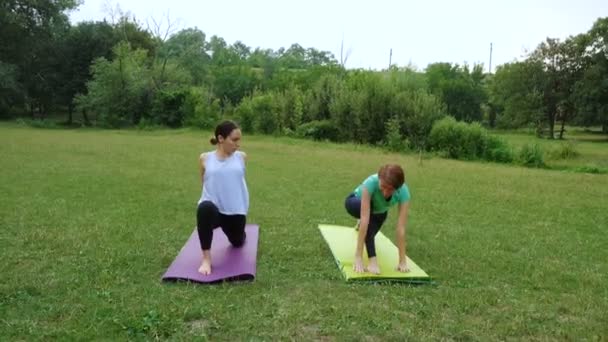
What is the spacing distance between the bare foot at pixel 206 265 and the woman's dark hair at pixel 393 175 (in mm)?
1766

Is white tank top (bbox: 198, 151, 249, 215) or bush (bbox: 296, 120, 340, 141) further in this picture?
bush (bbox: 296, 120, 340, 141)

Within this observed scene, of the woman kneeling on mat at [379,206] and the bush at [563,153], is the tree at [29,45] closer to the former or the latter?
the bush at [563,153]

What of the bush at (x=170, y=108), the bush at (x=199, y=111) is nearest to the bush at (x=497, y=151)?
the bush at (x=199, y=111)

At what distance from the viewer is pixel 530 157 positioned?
1980 cm

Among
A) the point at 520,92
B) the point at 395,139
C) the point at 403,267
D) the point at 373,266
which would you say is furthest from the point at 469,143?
the point at 520,92

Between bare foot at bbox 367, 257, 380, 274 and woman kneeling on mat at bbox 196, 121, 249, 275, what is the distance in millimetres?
1367

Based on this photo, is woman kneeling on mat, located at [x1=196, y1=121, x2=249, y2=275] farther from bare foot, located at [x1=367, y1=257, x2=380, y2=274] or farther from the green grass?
bare foot, located at [x1=367, y1=257, x2=380, y2=274]

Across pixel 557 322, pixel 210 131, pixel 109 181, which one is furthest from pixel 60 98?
pixel 557 322

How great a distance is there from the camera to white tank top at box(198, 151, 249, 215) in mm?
5211

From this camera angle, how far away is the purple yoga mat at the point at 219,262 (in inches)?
185

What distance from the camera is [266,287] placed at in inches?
180

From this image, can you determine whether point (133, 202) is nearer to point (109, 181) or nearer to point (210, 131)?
point (109, 181)

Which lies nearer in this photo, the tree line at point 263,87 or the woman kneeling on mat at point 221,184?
the woman kneeling on mat at point 221,184

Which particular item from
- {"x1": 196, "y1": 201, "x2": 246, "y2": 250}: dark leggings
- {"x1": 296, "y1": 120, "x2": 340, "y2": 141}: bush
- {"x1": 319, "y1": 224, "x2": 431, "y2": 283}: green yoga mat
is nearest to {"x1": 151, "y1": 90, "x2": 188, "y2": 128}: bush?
{"x1": 296, "y1": 120, "x2": 340, "y2": 141}: bush
